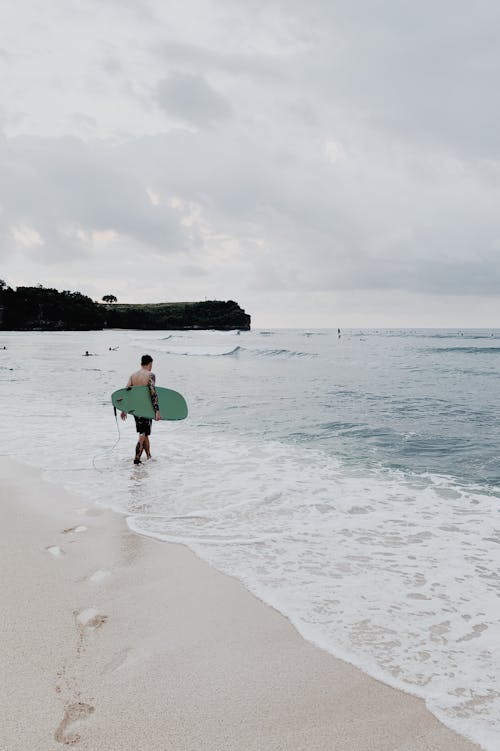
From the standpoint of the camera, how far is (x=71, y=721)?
2787mm

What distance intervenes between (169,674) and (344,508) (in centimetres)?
439

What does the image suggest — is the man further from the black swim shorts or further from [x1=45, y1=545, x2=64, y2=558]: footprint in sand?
[x1=45, y1=545, x2=64, y2=558]: footprint in sand

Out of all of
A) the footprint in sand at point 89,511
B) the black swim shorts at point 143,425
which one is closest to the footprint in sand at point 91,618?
the footprint in sand at point 89,511

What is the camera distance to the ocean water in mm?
3785

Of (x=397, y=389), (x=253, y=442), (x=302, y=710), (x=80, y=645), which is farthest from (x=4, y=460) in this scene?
(x=397, y=389)

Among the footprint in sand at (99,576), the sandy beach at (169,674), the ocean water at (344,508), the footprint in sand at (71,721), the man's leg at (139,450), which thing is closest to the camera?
the footprint in sand at (71,721)

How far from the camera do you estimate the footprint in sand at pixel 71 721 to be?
2643mm

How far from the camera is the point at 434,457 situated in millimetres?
10484

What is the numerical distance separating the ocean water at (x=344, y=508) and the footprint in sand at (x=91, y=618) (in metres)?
1.46

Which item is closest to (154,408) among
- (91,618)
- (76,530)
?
(76,530)

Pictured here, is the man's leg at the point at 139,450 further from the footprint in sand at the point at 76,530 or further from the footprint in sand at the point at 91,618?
the footprint in sand at the point at 91,618

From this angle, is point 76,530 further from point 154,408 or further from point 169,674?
point 154,408

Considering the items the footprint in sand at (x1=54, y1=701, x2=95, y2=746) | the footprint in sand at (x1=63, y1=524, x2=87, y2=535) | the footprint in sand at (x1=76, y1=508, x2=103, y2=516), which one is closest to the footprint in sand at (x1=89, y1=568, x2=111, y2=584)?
the footprint in sand at (x1=63, y1=524, x2=87, y2=535)

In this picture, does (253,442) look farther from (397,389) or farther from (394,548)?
(397,389)
